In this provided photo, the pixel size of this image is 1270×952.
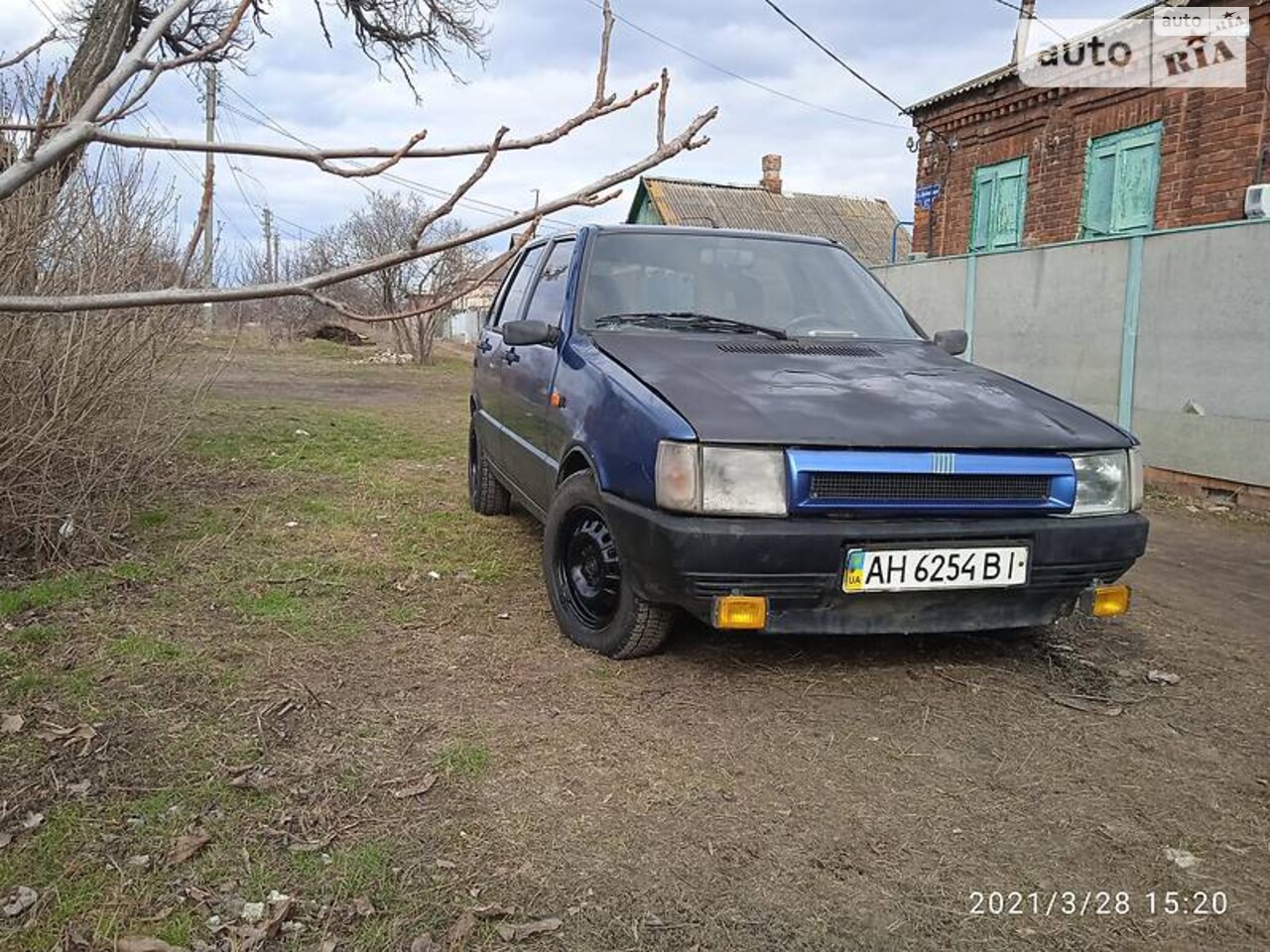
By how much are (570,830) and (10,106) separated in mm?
4218

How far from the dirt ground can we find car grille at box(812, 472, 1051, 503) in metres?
0.69

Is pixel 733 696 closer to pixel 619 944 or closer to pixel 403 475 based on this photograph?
pixel 619 944

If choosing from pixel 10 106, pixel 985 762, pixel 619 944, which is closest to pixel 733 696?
pixel 985 762

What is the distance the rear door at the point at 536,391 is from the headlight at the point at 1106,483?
1978mm

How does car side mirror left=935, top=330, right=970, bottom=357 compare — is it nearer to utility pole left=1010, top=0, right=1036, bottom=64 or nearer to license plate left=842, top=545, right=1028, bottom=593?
license plate left=842, top=545, right=1028, bottom=593

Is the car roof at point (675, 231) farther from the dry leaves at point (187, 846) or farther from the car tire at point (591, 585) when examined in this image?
the dry leaves at point (187, 846)

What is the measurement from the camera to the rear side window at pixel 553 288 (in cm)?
443

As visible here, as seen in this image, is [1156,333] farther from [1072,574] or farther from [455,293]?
[455,293]

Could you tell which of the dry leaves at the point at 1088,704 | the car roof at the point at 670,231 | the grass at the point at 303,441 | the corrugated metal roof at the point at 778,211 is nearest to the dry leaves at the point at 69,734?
the car roof at the point at 670,231

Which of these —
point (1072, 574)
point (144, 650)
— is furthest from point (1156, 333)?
point (144, 650)

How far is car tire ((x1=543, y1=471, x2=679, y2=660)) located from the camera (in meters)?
3.25

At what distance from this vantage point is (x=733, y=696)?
310 centimetres

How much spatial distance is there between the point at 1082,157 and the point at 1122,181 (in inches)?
30.0

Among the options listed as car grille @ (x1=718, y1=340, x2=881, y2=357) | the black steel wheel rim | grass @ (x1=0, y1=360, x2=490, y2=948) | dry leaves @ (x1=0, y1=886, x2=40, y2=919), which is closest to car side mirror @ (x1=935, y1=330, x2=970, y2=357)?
car grille @ (x1=718, y1=340, x2=881, y2=357)
